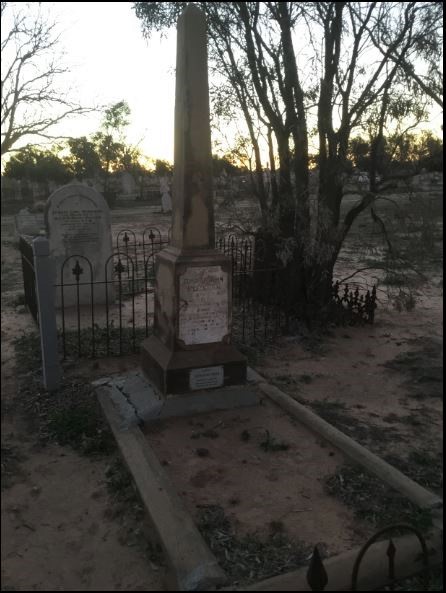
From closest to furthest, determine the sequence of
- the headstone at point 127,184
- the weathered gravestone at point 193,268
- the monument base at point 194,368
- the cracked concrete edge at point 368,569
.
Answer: the cracked concrete edge at point 368,569 < the weathered gravestone at point 193,268 < the monument base at point 194,368 < the headstone at point 127,184

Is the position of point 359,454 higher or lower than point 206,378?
lower

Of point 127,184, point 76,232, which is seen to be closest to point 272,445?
point 76,232

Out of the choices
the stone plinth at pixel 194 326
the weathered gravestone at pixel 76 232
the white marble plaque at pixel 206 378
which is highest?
the weathered gravestone at pixel 76 232

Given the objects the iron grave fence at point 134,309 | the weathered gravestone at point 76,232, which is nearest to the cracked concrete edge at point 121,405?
the iron grave fence at point 134,309

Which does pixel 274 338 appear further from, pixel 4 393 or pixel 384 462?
A: pixel 4 393

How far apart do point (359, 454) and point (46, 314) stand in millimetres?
3173

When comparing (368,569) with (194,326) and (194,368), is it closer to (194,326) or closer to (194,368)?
(194,368)

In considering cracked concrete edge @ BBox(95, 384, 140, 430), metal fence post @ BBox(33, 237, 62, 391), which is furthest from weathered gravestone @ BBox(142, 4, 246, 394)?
metal fence post @ BBox(33, 237, 62, 391)

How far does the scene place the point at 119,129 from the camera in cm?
3747

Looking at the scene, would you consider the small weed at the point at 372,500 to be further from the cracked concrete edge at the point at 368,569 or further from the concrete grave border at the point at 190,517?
the cracked concrete edge at the point at 368,569

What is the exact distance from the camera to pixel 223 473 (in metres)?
3.40

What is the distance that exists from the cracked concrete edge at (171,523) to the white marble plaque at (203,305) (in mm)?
1016

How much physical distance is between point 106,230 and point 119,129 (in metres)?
31.8

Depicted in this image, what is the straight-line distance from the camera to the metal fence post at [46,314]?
4762 mm
